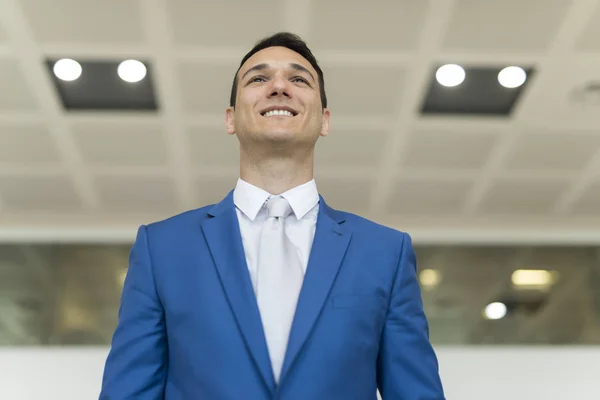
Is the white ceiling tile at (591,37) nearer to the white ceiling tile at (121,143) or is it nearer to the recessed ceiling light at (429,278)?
the recessed ceiling light at (429,278)

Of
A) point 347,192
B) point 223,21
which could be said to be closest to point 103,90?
point 223,21

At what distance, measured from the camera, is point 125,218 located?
5965mm

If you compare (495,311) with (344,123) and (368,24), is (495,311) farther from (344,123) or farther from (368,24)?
(368,24)

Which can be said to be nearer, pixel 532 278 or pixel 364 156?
pixel 364 156

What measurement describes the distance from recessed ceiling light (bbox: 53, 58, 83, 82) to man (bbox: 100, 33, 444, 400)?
9.53 ft

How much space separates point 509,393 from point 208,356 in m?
3.01

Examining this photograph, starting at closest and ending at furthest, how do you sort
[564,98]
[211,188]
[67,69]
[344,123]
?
[67,69] < [564,98] < [344,123] < [211,188]

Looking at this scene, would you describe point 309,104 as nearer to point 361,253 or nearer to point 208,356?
point 361,253

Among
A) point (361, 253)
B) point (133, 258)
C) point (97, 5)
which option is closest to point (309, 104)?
point (361, 253)

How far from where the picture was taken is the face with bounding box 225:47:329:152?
1.62m

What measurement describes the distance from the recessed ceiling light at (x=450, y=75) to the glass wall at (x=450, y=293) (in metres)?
1.63

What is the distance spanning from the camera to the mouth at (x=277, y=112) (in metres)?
1.64

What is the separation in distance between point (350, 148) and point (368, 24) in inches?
52.1

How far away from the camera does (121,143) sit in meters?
5.00
